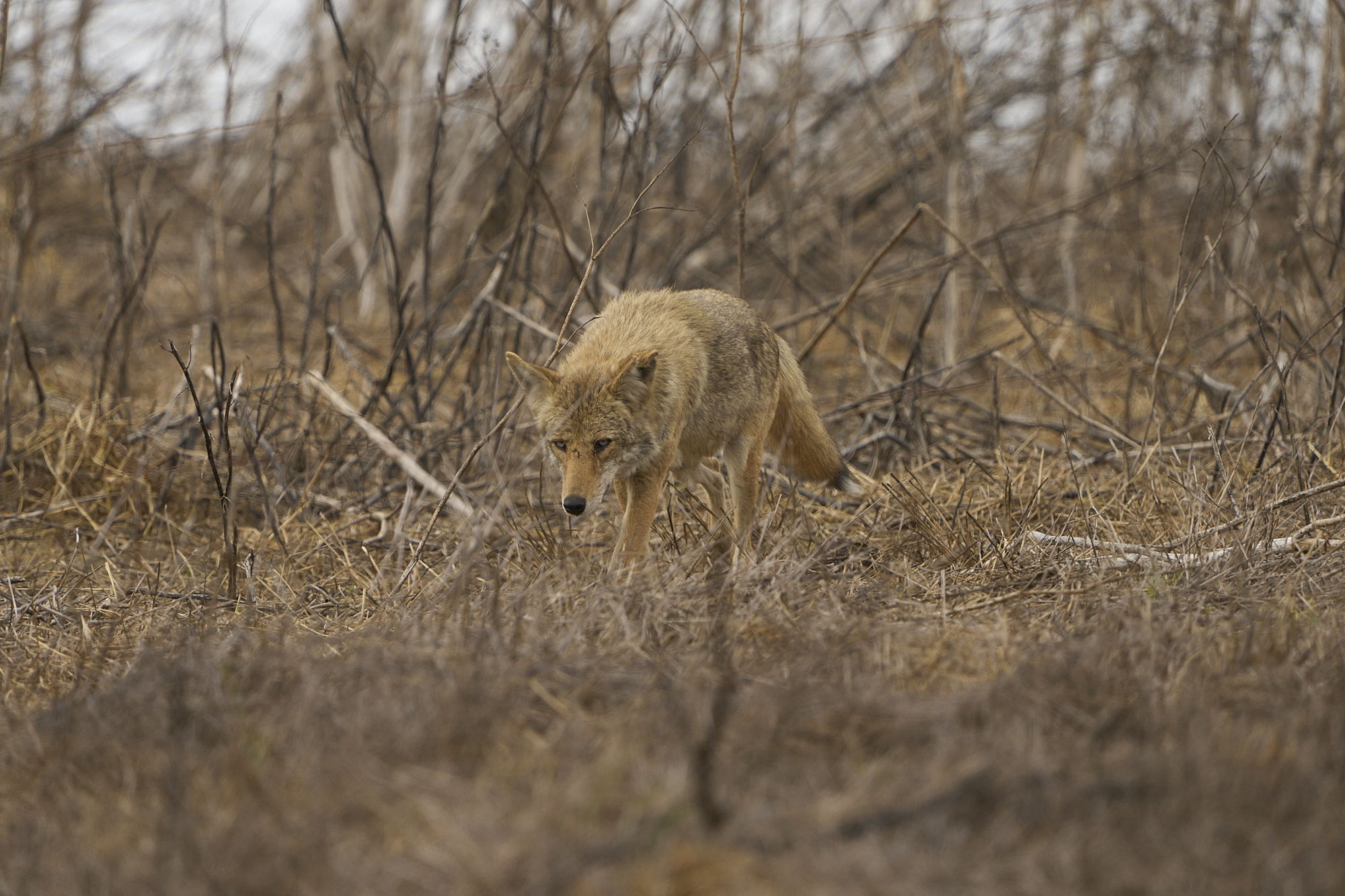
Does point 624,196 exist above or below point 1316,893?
above

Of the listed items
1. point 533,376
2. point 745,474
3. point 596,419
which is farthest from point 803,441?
point 533,376

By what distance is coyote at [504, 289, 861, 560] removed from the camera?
4.69m

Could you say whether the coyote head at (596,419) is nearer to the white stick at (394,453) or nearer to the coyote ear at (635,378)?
the coyote ear at (635,378)

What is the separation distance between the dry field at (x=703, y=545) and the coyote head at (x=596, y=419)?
0.27 m

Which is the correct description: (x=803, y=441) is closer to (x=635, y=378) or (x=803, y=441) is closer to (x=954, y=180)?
(x=635, y=378)

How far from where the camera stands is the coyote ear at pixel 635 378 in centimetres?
465

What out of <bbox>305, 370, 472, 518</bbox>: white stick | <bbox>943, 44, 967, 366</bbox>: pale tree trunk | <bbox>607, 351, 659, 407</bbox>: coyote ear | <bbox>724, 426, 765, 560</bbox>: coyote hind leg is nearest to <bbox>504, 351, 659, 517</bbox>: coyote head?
<bbox>607, 351, 659, 407</bbox>: coyote ear

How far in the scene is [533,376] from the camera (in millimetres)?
4836

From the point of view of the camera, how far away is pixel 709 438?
5.41 meters

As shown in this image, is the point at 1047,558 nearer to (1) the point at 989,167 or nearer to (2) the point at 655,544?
(2) the point at 655,544

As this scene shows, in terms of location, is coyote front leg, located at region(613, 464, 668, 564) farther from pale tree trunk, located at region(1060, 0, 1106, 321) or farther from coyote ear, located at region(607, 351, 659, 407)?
pale tree trunk, located at region(1060, 0, 1106, 321)

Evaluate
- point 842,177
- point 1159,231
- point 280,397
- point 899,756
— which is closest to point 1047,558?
Answer: point 899,756

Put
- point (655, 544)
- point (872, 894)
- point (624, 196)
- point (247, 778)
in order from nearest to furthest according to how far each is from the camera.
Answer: point (872, 894), point (247, 778), point (655, 544), point (624, 196)

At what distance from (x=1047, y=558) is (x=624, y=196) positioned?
5.11 meters
